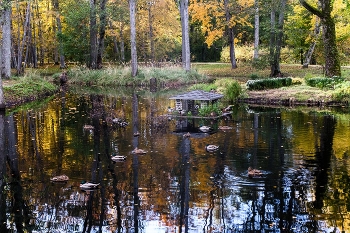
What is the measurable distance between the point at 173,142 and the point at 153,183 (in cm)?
406

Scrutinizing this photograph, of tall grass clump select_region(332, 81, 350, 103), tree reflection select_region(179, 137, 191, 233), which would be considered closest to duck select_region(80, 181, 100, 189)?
tree reflection select_region(179, 137, 191, 233)

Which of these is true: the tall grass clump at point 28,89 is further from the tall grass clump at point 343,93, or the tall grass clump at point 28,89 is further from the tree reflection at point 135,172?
the tall grass clump at point 343,93

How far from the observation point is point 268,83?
82.3 ft

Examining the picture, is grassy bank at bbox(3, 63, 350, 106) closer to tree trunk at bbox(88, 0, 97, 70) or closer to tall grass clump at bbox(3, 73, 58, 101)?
tall grass clump at bbox(3, 73, 58, 101)

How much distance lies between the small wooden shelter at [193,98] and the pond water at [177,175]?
0.88 m

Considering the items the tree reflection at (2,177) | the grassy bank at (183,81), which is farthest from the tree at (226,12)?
the tree reflection at (2,177)

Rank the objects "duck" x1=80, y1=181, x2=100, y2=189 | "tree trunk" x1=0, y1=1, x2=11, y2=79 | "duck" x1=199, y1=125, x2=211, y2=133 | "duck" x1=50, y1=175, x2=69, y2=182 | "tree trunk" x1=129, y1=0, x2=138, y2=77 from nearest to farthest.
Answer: "duck" x1=80, y1=181, x2=100, y2=189, "duck" x1=50, y1=175, x2=69, y2=182, "duck" x1=199, y1=125, x2=211, y2=133, "tree trunk" x1=0, y1=1, x2=11, y2=79, "tree trunk" x1=129, y1=0, x2=138, y2=77

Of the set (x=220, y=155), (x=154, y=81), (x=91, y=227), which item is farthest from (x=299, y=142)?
(x=154, y=81)

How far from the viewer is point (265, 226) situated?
24.4ft

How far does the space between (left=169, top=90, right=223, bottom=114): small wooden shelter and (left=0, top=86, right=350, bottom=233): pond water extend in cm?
88

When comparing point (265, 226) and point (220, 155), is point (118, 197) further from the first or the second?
point (220, 155)

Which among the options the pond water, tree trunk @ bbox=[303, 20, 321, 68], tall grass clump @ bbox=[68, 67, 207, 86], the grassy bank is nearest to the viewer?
the pond water

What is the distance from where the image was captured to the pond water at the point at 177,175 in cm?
777

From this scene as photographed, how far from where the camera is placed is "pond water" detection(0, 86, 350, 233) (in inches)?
306
